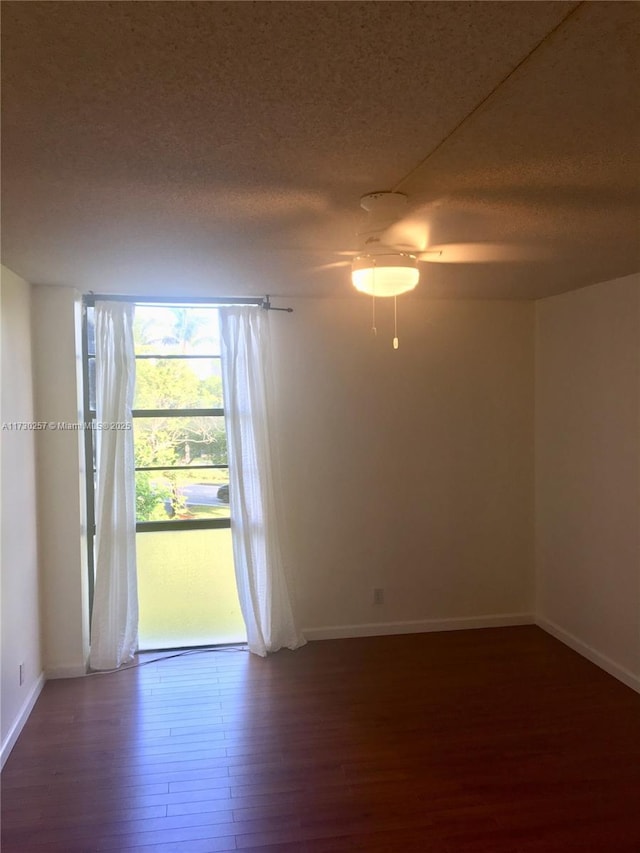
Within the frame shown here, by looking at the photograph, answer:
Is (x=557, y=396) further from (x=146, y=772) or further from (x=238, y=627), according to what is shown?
(x=146, y=772)

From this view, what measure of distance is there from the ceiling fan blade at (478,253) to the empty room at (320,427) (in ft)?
0.14

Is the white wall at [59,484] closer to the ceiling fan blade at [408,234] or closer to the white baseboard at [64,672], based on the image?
the white baseboard at [64,672]

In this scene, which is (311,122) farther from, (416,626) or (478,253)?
(416,626)

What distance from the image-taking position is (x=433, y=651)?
4402 mm

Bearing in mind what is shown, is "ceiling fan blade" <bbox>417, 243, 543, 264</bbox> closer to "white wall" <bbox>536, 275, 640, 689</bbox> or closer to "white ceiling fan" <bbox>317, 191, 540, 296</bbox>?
"white ceiling fan" <bbox>317, 191, 540, 296</bbox>

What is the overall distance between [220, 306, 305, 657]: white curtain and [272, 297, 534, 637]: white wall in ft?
0.56

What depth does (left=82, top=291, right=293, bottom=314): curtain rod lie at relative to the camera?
13.8 feet

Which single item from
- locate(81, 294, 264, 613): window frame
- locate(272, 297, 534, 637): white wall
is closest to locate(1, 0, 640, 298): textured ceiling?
locate(81, 294, 264, 613): window frame

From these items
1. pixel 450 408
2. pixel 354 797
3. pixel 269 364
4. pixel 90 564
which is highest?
pixel 269 364

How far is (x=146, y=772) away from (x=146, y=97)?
2.90 meters

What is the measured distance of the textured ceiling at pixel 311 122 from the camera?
1176mm

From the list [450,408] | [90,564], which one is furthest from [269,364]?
[90,564]

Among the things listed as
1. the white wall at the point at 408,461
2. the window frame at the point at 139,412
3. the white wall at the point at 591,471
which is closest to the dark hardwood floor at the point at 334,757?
the white wall at the point at 591,471

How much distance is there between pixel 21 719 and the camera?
3432 millimetres
